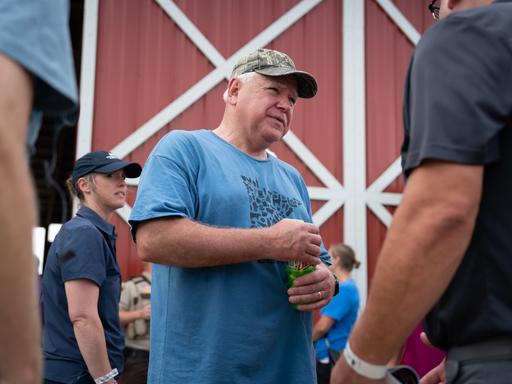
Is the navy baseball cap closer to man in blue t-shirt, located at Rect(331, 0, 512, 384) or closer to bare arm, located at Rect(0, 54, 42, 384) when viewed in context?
man in blue t-shirt, located at Rect(331, 0, 512, 384)

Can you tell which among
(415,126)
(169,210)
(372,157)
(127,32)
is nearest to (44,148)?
(127,32)

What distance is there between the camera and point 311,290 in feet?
7.89

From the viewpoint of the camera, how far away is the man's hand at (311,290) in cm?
238

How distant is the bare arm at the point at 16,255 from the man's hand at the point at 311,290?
147 cm

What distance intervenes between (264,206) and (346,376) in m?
1.12

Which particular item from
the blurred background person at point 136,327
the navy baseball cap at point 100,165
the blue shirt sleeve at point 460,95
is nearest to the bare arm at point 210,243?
the blue shirt sleeve at point 460,95

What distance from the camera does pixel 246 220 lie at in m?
2.42

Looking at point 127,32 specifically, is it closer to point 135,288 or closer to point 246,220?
point 135,288

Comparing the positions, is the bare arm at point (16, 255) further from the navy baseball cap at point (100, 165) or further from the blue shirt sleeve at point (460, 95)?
the navy baseball cap at point (100, 165)

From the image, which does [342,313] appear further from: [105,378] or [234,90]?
[234,90]

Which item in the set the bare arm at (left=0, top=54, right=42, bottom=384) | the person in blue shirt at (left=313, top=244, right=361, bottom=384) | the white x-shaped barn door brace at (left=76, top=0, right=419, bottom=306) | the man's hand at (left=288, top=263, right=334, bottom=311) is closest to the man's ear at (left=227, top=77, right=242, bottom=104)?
the man's hand at (left=288, top=263, right=334, bottom=311)

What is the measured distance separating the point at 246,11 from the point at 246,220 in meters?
4.93

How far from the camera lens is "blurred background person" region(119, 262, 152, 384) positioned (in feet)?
A: 15.3

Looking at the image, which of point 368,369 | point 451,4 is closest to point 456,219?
point 368,369
